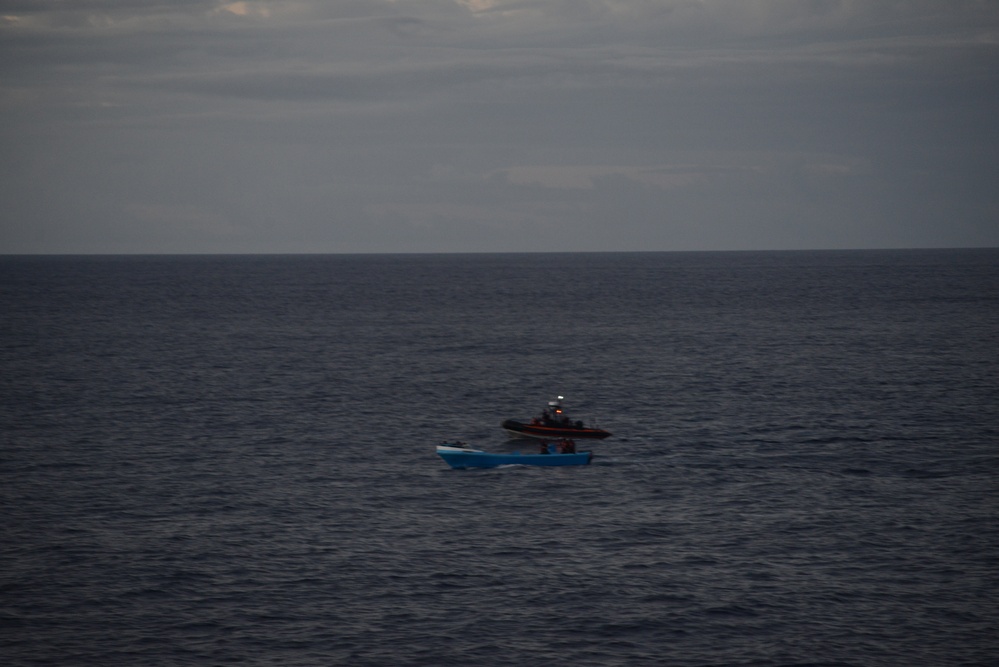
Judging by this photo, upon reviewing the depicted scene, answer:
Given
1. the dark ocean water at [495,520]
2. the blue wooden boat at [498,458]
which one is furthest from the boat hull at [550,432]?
the blue wooden boat at [498,458]

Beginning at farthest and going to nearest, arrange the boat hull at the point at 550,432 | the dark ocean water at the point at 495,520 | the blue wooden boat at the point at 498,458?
the boat hull at the point at 550,432
the blue wooden boat at the point at 498,458
the dark ocean water at the point at 495,520

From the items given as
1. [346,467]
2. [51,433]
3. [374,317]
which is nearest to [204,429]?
[51,433]

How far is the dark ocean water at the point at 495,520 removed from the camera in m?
42.3

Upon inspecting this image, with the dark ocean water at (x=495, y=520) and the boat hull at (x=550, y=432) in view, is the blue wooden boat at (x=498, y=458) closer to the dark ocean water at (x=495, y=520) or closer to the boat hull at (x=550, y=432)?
the dark ocean water at (x=495, y=520)

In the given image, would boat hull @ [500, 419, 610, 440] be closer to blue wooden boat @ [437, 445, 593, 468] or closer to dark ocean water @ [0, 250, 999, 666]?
dark ocean water @ [0, 250, 999, 666]

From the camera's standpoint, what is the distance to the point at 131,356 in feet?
427

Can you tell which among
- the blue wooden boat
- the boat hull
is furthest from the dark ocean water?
the boat hull

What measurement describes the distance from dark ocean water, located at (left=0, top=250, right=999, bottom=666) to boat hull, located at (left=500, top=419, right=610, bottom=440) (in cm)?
146

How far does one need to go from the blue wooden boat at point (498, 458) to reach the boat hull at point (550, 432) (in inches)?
213

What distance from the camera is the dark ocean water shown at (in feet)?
139

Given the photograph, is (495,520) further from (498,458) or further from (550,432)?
(550,432)

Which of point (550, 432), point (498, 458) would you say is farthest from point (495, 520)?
point (550, 432)

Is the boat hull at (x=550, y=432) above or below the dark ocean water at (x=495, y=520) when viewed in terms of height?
above

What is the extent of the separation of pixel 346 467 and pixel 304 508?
33.6ft
